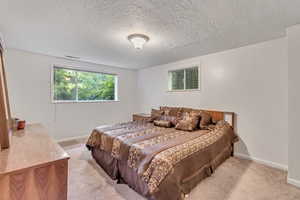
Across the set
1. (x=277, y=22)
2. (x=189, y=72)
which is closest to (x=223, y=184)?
(x=277, y=22)

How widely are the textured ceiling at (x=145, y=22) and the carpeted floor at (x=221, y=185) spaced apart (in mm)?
2337

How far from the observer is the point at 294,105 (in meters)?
2.13

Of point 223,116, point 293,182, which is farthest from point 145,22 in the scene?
point 293,182

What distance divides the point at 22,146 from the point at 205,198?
81.0 inches

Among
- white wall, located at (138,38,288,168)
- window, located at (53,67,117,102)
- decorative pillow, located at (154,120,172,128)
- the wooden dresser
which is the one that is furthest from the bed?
window, located at (53,67,117,102)

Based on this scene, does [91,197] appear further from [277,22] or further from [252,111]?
[277,22]

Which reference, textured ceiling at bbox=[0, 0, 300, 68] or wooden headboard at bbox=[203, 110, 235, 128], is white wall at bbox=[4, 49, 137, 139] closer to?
textured ceiling at bbox=[0, 0, 300, 68]

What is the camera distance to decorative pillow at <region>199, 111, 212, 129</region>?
3066 mm

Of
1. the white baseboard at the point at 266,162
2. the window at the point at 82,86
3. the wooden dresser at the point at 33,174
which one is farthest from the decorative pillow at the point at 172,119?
the wooden dresser at the point at 33,174

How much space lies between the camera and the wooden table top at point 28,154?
3.00ft

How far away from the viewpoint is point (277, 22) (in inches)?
82.3

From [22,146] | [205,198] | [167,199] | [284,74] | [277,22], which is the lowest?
[205,198]

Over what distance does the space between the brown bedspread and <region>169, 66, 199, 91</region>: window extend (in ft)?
5.33

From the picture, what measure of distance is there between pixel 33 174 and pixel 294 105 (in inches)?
123
